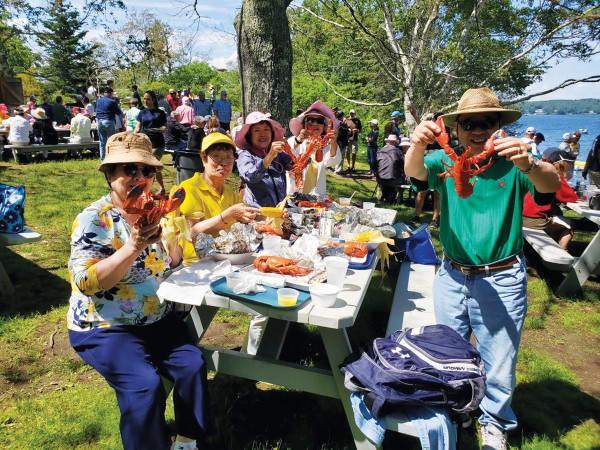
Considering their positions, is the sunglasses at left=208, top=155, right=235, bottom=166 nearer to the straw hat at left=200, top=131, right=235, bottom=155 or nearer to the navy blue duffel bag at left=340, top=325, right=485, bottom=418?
the straw hat at left=200, top=131, right=235, bottom=155

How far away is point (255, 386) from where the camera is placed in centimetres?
309

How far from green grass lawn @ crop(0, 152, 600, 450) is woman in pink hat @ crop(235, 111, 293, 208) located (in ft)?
4.22

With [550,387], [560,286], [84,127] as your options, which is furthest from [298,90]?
[550,387]

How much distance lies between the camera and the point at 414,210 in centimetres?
870

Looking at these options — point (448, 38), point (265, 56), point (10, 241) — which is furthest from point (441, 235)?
point (448, 38)

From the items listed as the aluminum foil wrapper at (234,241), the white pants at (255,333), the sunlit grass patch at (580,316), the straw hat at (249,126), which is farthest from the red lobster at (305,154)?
the sunlit grass patch at (580,316)

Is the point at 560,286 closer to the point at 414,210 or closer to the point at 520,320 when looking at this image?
the point at 520,320

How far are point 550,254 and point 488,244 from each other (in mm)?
3223

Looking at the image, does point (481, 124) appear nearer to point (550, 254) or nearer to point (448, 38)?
point (550, 254)

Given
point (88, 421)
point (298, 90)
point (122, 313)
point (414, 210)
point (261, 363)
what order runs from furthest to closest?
point (298, 90) < point (414, 210) < point (88, 421) < point (261, 363) < point (122, 313)

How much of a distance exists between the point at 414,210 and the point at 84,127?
958 cm

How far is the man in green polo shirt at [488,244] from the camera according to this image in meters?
2.17

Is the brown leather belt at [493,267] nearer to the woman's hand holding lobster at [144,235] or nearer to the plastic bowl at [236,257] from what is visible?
the plastic bowl at [236,257]

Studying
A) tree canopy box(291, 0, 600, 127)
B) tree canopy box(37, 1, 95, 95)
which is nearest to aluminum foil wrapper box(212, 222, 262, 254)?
tree canopy box(291, 0, 600, 127)
